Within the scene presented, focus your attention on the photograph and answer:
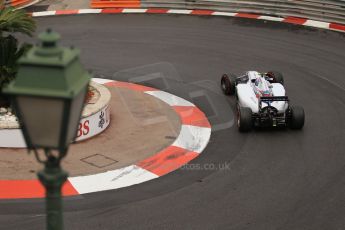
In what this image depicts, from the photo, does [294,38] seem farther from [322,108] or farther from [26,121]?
[26,121]

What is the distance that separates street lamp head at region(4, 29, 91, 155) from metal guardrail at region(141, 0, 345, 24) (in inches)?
712

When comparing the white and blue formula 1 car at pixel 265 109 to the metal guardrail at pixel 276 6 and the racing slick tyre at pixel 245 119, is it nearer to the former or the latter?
the racing slick tyre at pixel 245 119

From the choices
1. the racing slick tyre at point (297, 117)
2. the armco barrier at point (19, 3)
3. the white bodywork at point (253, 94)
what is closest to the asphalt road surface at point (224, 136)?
the racing slick tyre at point (297, 117)

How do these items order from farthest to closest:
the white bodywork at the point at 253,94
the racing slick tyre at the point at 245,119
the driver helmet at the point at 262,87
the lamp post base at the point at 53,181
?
the driver helmet at the point at 262,87
the white bodywork at the point at 253,94
the racing slick tyre at the point at 245,119
the lamp post base at the point at 53,181

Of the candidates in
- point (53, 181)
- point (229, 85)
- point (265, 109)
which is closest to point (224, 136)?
point (265, 109)

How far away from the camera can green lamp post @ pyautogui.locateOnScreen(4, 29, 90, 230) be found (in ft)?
11.9

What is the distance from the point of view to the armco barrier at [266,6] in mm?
20516

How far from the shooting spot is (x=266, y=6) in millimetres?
21391

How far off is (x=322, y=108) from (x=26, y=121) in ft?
35.7

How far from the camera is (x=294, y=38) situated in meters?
19.2

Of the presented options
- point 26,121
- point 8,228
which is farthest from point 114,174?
point 26,121

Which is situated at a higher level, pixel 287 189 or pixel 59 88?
pixel 59 88

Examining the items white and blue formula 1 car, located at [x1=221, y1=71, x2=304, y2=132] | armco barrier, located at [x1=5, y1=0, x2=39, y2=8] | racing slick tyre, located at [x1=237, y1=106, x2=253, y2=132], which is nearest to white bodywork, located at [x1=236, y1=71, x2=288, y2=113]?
white and blue formula 1 car, located at [x1=221, y1=71, x2=304, y2=132]

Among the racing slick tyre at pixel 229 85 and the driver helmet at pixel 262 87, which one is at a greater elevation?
the driver helmet at pixel 262 87
